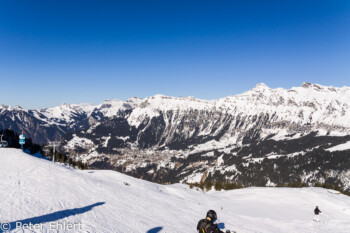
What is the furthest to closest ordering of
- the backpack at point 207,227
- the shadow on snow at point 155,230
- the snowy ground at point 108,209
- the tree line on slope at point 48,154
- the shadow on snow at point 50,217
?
the tree line on slope at point 48,154, the shadow on snow at point 155,230, the snowy ground at point 108,209, the shadow on snow at point 50,217, the backpack at point 207,227

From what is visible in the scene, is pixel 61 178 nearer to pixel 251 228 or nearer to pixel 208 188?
pixel 251 228

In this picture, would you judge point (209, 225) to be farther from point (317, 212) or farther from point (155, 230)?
point (317, 212)

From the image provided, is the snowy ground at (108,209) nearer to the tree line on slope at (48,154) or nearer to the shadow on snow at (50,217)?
the shadow on snow at (50,217)

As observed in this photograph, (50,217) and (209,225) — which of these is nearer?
(209,225)

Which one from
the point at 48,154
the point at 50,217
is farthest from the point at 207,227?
the point at 48,154

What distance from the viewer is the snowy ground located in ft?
46.9

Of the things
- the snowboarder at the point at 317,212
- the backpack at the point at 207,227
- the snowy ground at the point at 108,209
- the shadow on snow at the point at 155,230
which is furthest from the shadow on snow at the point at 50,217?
the snowboarder at the point at 317,212

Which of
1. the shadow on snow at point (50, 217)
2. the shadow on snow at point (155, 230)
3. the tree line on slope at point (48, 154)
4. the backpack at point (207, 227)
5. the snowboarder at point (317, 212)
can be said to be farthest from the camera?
the tree line on slope at point (48, 154)

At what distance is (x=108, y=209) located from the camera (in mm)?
18406

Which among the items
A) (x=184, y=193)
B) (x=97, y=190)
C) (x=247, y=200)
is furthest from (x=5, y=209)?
(x=247, y=200)

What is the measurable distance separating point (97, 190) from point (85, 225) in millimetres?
9944

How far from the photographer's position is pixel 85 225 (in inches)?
544

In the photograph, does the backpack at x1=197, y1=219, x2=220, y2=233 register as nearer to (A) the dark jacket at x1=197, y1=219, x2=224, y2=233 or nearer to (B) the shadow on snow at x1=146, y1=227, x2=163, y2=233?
(A) the dark jacket at x1=197, y1=219, x2=224, y2=233

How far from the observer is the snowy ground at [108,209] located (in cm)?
1429
